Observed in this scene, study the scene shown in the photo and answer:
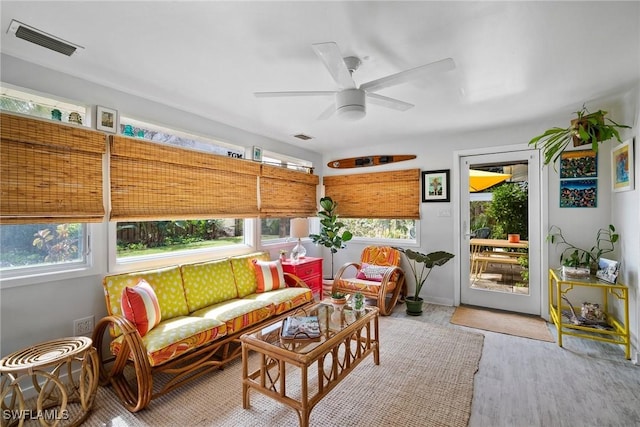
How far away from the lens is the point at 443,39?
185 cm

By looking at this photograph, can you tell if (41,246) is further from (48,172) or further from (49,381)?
(49,381)

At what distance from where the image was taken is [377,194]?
4746mm

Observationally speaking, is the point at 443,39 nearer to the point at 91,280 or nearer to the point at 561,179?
the point at 561,179

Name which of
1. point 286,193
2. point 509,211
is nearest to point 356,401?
point 286,193

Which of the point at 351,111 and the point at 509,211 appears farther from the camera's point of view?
the point at 509,211

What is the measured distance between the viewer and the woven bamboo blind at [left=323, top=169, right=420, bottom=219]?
4.43 meters

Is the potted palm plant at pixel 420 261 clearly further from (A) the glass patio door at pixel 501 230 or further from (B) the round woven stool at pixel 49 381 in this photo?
(B) the round woven stool at pixel 49 381

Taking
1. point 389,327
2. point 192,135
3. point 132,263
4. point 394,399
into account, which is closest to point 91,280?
point 132,263

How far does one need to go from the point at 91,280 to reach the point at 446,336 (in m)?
3.38

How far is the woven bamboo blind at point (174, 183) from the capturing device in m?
2.58

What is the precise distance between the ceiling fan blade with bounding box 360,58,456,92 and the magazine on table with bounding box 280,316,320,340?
1732 mm

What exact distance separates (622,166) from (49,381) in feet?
16.1

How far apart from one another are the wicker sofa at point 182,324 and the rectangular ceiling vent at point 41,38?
169 cm

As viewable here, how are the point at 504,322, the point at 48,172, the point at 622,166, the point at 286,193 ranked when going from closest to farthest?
the point at 48,172
the point at 622,166
the point at 504,322
the point at 286,193
